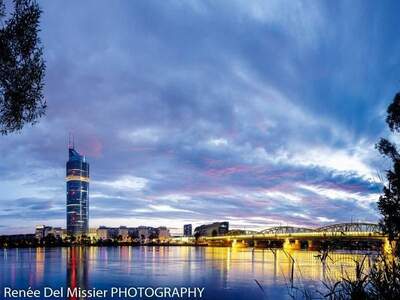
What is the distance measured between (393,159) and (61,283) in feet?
143

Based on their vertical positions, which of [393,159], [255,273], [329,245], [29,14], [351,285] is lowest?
[255,273]

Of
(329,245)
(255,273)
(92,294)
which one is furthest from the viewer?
(255,273)

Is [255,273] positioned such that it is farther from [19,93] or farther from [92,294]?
[19,93]

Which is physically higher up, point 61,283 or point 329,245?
point 329,245

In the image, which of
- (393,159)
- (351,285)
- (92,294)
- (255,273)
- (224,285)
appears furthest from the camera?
(255,273)

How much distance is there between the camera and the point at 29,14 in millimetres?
13719

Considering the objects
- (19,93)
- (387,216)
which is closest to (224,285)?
(387,216)

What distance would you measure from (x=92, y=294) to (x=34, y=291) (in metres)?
7.08

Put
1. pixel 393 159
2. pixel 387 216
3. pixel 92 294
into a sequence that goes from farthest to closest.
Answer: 1. pixel 92 294
2. pixel 393 159
3. pixel 387 216

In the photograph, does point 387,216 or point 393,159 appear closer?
point 387,216

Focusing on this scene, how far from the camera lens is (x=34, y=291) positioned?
48.9m

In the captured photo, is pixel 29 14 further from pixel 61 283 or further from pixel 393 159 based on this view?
pixel 61 283

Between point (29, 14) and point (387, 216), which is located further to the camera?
point (387, 216)

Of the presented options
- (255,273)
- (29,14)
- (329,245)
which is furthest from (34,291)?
(329,245)
